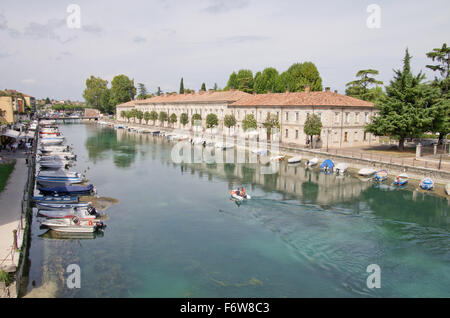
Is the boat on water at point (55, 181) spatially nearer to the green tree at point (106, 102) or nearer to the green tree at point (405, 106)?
the green tree at point (405, 106)

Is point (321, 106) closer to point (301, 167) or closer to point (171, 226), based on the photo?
point (301, 167)

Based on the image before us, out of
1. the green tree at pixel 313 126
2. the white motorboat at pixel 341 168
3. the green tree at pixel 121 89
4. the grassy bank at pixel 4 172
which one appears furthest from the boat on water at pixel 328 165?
the green tree at pixel 121 89

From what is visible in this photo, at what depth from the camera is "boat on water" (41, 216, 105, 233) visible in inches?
839

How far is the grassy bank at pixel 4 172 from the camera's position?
92.2 ft

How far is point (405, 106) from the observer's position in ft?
140

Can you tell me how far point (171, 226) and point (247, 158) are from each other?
2748cm

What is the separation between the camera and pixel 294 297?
14.9m

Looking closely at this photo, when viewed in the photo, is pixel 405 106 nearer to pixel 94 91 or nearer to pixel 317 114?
pixel 317 114

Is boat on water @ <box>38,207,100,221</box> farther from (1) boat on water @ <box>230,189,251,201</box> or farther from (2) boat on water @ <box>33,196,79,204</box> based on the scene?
(1) boat on water @ <box>230,189,251,201</box>

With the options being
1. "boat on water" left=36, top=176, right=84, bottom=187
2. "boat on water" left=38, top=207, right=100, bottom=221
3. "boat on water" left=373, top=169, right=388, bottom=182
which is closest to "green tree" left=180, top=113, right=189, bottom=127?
"boat on water" left=36, top=176, right=84, bottom=187

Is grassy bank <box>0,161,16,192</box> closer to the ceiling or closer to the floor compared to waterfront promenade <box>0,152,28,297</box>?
closer to the ceiling

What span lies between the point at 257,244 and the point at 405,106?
32.3m

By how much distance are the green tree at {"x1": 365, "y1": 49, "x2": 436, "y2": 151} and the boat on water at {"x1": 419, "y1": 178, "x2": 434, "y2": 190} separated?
467 inches

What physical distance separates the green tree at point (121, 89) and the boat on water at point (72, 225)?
12448 cm
